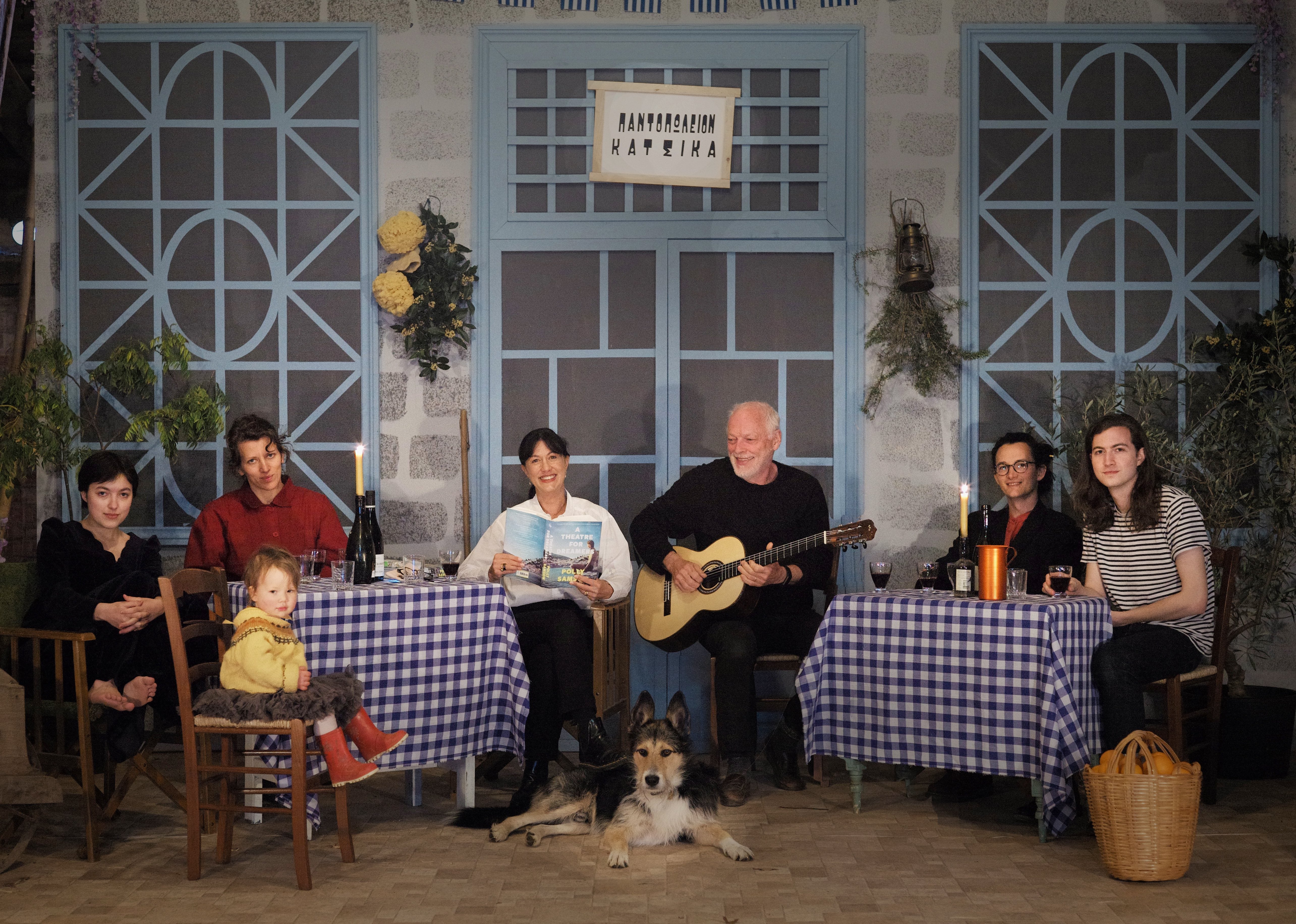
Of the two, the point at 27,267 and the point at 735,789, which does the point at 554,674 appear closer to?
the point at 735,789

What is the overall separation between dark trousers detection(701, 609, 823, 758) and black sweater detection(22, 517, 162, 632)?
2024 millimetres

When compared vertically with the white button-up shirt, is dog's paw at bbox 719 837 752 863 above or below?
below

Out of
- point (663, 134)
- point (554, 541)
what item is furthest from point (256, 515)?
point (663, 134)

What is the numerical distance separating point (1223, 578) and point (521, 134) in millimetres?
3451

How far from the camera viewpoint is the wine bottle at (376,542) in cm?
381

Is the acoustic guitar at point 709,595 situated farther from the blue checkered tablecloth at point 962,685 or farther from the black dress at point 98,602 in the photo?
the black dress at point 98,602

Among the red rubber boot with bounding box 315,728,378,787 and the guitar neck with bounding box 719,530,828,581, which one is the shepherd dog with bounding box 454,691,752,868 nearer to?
the red rubber boot with bounding box 315,728,378,787

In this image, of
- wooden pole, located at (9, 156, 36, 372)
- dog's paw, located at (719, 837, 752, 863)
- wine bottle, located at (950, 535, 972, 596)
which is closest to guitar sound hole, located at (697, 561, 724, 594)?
wine bottle, located at (950, 535, 972, 596)

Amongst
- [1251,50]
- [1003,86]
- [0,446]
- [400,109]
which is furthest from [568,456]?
[1251,50]

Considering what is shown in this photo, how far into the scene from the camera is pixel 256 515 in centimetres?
447

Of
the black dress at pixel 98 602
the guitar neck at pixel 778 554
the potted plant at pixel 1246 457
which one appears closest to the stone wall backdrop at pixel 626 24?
the potted plant at pixel 1246 457

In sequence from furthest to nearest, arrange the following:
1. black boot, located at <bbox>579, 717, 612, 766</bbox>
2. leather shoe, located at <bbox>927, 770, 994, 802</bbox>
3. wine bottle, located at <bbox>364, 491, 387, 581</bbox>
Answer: leather shoe, located at <bbox>927, 770, 994, 802</bbox>, black boot, located at <bbox>579, 717, 612, 766</bbox>, wine bottle, located at <bbox>364, 491, 387, 581</bbox>

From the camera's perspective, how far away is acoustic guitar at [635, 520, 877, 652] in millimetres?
4332

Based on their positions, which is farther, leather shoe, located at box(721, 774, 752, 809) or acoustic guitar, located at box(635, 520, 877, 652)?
acoustic guitar, located at box(635, 520, 877, 652)
